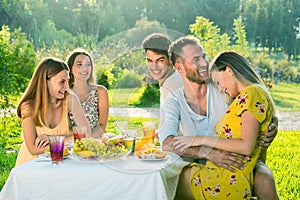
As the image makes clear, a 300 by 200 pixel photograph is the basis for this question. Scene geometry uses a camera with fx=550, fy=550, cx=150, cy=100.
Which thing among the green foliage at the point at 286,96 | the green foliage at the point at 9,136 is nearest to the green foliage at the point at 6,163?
the green foliage at the point at 9,136

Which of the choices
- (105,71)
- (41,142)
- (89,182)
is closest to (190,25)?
(41,142)

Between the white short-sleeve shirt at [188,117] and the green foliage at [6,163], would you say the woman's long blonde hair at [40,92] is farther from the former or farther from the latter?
the green foliage at [6,163]

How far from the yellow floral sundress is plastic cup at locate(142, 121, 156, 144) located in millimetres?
244

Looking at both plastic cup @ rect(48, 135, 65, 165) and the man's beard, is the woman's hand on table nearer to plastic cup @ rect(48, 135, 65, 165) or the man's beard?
plastic cup @ rect(48, 135, 65, 165)

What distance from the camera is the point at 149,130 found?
6.73 ft

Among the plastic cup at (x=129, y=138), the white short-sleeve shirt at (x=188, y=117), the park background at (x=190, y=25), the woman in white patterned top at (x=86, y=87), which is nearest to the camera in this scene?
the plastic cup at (x=129, y=138)

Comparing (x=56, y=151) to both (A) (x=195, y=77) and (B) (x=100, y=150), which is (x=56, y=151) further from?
(A) (x=195, y=77)

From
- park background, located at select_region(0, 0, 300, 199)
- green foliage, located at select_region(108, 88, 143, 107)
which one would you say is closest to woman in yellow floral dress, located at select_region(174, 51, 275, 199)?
green foliage, located at select_region(108, 88, 143, 107)

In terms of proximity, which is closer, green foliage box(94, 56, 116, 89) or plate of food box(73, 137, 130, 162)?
green foliage box(94, 56, 116, 89)

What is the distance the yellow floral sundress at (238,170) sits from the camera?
2.14 meters

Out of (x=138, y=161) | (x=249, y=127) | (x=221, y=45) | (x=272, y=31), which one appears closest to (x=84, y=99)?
(x=138, y=161)

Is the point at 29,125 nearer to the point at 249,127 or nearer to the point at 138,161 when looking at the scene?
the point at 138,161

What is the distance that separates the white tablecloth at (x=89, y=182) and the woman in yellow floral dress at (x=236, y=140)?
229mm

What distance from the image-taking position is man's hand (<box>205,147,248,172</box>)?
2.16m
